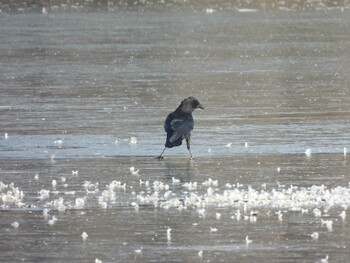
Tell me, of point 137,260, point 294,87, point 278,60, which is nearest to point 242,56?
point 278,60

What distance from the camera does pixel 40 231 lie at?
30.7 feet

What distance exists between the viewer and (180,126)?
13.3 meters

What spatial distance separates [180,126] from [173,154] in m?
0.59

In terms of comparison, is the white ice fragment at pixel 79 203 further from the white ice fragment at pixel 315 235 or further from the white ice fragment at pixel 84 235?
the white ice fragment at pixel 315 235

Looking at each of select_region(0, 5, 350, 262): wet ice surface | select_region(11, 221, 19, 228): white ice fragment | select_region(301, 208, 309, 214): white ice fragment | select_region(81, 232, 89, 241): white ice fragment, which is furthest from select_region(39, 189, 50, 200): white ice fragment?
select_region(301, 208, 309, 214): white ice fragment

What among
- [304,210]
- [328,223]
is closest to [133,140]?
[304,210]

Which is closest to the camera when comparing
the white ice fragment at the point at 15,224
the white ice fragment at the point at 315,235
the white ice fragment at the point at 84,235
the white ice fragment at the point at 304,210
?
the white ice fragment at the point at 315,235

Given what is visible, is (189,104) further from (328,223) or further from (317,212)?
(328,223)

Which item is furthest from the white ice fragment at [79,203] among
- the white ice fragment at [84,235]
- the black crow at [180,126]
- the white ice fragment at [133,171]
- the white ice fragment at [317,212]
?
the black crow at [180,126]

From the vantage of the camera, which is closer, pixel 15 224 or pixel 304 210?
pixel 15 224

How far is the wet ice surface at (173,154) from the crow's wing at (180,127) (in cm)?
29

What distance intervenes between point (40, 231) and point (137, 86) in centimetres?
1164

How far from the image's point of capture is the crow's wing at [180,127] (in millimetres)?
13141

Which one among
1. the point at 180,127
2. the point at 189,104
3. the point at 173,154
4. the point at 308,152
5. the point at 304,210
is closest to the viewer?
the point at 304,210
